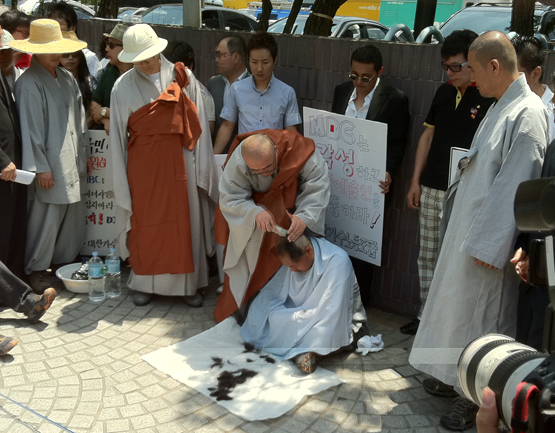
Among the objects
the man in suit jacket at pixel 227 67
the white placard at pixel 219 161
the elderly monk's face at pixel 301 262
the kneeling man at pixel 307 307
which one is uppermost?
the man in suit jacket at pixel 227 67

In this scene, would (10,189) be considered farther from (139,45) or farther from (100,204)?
(139,45)

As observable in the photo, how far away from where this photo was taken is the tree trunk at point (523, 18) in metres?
6.36

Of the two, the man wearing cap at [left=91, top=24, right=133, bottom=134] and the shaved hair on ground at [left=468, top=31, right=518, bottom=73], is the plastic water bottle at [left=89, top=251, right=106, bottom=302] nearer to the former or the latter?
the man wearing cap at [left=91, top=24, right=133, bottom=134]

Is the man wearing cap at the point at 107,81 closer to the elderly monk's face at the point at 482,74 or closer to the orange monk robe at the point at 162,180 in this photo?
the orange monk robe at the point at 162,180

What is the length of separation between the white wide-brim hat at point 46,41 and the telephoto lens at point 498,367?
12.2 ft

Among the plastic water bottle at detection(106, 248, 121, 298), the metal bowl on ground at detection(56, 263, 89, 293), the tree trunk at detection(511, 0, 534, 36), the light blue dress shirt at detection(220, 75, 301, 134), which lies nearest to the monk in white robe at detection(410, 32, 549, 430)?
the light blue dress shirt at detection(220, 75, 301, 134)

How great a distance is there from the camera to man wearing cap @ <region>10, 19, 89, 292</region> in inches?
190

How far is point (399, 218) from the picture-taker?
4.81 meters

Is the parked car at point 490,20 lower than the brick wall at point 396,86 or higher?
higher

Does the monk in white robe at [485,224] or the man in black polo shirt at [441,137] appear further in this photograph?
the man in black polo shirt at [441,137]

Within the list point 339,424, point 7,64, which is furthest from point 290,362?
point 7,64

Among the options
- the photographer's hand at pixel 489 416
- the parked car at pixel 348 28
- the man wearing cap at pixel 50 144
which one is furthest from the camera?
the parked car at pixel 348 28

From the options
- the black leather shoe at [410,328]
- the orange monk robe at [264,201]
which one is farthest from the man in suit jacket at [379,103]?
the black leather shoe at [410,328]

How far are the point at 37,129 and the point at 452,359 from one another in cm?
334
